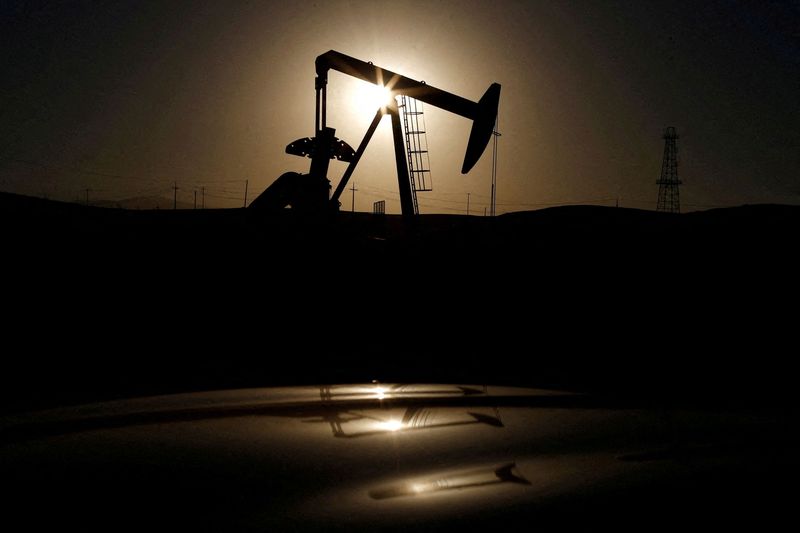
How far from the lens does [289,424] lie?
6.13 ft

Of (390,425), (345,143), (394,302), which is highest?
(345,143)

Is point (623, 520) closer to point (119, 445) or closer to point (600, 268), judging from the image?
point (119, 445)

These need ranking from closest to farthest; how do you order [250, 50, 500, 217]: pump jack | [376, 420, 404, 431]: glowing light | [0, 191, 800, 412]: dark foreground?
[376, 420, 404, 431]: glowing light
[0, 191, 800, 412]: dark foreground
[250, 50, 500, 217]: pump jack

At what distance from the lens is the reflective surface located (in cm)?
103

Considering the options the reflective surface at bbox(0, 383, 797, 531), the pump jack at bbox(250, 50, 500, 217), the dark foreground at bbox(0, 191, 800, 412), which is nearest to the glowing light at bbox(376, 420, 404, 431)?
the reflective surface at bbox(0, 383, 797, 531)

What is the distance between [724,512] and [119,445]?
143 centimetres

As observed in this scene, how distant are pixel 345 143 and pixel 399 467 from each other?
662 inches

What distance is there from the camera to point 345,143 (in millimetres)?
17562

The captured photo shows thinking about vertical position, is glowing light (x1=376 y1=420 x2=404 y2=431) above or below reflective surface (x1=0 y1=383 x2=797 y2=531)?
below

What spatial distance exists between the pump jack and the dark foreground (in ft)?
3.74

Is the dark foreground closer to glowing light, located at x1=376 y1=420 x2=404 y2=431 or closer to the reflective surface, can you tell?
the reflective surface

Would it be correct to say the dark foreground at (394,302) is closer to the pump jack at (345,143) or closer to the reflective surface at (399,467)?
the pump jack at (345,143)

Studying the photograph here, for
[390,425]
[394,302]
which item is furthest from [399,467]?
[394,302]

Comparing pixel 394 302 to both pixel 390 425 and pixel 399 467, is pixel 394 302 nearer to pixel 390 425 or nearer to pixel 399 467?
pixel 390 425
